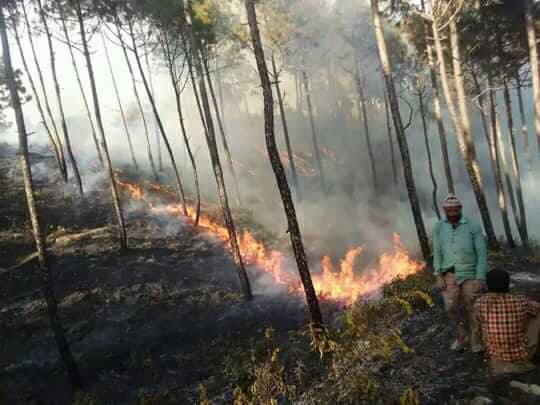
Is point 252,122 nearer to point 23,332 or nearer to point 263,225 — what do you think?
point 263,225

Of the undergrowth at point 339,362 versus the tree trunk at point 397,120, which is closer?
the undergrowth at point 339,362

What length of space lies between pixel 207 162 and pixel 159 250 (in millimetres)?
21498

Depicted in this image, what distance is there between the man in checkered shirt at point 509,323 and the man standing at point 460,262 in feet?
2.23

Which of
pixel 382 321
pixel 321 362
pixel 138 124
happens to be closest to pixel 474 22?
pixel 382 321

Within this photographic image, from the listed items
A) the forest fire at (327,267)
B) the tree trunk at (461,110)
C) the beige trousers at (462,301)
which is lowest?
the forest fire at (327,267)

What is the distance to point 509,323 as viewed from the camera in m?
4.80

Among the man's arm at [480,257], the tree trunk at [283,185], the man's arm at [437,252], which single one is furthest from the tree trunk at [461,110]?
the man's arm at [480,257]

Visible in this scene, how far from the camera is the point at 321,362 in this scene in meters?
8.55

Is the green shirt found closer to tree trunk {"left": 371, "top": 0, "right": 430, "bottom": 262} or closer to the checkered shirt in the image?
the checkered shirt

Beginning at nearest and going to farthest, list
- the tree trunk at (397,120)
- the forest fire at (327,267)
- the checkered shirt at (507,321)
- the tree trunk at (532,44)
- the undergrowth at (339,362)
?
the checkered shirt at (507,321), the undergrowth at (339,362), the tree trunk at (397,120), the tree trunk at (532,44), the forest fire at (327,267)

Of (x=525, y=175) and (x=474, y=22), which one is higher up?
(x=474, y=22)

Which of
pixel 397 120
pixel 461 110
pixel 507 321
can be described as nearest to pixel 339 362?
pixel 507 321

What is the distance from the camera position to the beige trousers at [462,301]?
575cm

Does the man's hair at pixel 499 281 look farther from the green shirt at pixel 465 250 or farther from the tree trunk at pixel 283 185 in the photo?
the tree trunk at pixel 283 185
